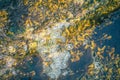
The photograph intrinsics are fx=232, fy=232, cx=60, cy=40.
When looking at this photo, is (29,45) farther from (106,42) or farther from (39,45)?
(106,42)

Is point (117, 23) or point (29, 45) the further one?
point (117, 23)

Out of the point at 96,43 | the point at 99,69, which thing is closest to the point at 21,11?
the point at 96,43

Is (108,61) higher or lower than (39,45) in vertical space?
lower

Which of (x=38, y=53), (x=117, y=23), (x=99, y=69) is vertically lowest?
(x=99, y=69)

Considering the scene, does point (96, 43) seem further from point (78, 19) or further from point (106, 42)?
point (78, 19)

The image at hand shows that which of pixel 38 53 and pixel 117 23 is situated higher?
pixel 117 23

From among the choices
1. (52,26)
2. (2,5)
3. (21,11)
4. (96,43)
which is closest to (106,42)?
(96,43)

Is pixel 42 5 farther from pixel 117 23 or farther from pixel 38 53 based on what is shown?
pixel 117 23

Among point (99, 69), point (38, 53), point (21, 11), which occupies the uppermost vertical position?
point (21, 11)
